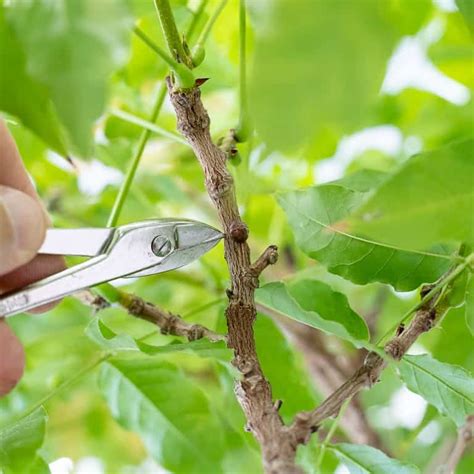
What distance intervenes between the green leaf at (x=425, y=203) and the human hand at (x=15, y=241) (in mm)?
173

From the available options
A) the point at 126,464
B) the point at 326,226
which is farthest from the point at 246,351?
the point at 126,464

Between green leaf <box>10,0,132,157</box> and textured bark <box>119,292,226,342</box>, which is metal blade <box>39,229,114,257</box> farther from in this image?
green leaf <box>10,0,132,157</box>

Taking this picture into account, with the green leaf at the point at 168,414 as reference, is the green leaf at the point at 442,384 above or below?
above

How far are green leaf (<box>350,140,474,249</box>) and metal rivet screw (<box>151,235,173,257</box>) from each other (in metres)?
0.18

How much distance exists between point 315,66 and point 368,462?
0.25 m

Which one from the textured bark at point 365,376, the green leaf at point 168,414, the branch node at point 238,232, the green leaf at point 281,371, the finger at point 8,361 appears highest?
the branch node at point 238,232

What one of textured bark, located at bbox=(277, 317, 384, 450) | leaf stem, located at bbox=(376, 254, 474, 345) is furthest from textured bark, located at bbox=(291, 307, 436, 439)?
textured bark, located at bbox=(277, 317, 384, 450)

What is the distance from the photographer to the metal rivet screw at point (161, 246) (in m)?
0.42

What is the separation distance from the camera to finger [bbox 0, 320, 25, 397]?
0.44 meters

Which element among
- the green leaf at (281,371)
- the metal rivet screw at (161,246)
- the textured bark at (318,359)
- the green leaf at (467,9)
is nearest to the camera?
the green leaf at (467,9)

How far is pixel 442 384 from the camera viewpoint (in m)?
0.41

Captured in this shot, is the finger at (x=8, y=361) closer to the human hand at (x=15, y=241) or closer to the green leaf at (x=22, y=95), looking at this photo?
the human hand at (x=15, y=241)

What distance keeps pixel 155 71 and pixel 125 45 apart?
411 millimetres

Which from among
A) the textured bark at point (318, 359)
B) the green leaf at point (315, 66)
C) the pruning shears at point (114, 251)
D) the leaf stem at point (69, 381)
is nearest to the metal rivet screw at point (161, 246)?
the pruning shears at point (114, 251)
